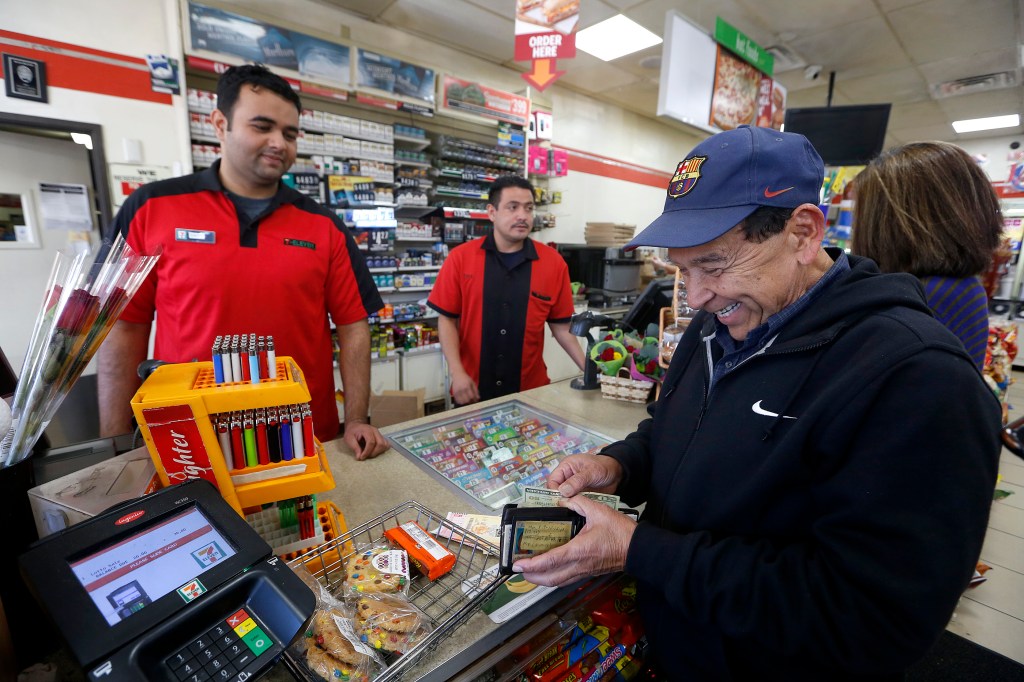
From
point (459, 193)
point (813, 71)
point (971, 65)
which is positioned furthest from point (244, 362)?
point (971, 65)

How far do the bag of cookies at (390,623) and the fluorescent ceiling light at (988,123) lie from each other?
1122cm

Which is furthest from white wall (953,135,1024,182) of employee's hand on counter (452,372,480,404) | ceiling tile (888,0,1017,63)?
employee's hand on counter (452,372,480,404)

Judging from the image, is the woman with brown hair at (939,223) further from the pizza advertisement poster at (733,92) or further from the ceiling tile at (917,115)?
the ceiling tile at (917,115)

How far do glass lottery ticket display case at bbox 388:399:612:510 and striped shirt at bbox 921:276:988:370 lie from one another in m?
1.27

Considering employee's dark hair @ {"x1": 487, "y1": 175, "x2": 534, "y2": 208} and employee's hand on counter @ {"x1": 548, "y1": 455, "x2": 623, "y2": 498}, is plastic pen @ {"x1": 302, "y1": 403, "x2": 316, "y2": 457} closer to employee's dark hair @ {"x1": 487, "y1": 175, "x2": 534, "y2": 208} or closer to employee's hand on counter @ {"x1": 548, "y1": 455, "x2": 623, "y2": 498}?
employee's hand on counter @ {"x1": 548, "y1": 455, "x2": 623, "y2": 498}

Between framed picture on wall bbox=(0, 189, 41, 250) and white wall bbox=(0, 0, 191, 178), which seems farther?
framed picture on wall bbox=(0, 189, 41, 250)

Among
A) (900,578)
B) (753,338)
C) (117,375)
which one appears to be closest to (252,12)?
(117,375)

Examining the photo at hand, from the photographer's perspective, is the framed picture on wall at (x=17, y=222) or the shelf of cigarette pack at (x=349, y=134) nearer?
the framed picture on wall at (x=17, y=222)

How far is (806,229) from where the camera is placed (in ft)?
2.91

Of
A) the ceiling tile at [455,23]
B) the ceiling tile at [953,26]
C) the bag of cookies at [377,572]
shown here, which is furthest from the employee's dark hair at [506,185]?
the ceiling tile at [953,26]

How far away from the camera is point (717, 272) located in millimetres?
931

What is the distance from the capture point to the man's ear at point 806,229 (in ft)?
2.85

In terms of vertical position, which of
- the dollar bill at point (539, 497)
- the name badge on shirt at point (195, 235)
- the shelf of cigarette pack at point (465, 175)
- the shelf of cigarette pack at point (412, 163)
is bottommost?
the dollar bill at point (539, 497)

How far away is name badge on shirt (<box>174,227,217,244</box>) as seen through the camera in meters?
1.83
